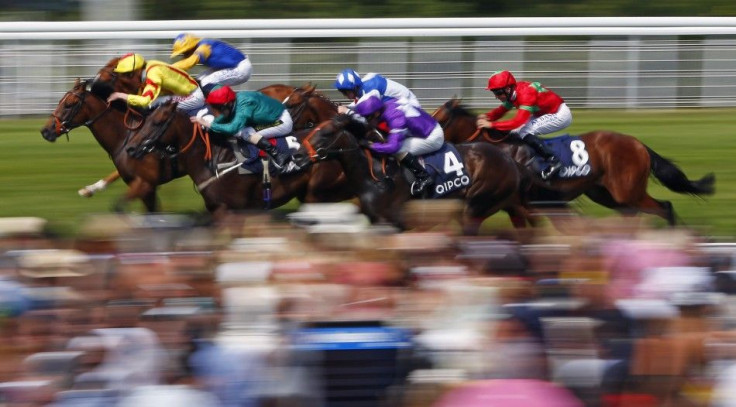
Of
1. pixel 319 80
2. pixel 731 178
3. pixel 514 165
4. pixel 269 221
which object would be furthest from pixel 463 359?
pixel 319 80

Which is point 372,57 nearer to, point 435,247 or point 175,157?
point 175,157

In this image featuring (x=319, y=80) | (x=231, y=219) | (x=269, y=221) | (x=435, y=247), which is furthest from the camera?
(x=319, y=80)

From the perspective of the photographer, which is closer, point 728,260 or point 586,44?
point 728,260

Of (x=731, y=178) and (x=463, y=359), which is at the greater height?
(x=463, y=359)

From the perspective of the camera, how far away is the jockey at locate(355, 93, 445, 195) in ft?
28.8

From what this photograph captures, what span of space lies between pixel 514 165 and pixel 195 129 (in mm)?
2361

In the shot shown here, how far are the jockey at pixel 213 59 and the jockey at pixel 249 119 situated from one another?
1.72 metres

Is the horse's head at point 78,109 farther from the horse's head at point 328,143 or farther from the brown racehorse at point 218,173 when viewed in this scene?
the horse's head at point 328,143

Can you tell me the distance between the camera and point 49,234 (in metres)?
4.97

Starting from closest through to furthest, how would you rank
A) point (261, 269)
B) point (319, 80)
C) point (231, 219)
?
1. point (261, 269)
2. point (231, 219)
3. point (319, 80)

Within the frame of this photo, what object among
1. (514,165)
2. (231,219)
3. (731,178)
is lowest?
(731,178)

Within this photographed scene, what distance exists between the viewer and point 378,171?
28.6ft

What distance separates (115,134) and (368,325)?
6264mm

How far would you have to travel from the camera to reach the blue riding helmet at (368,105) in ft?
29.2
